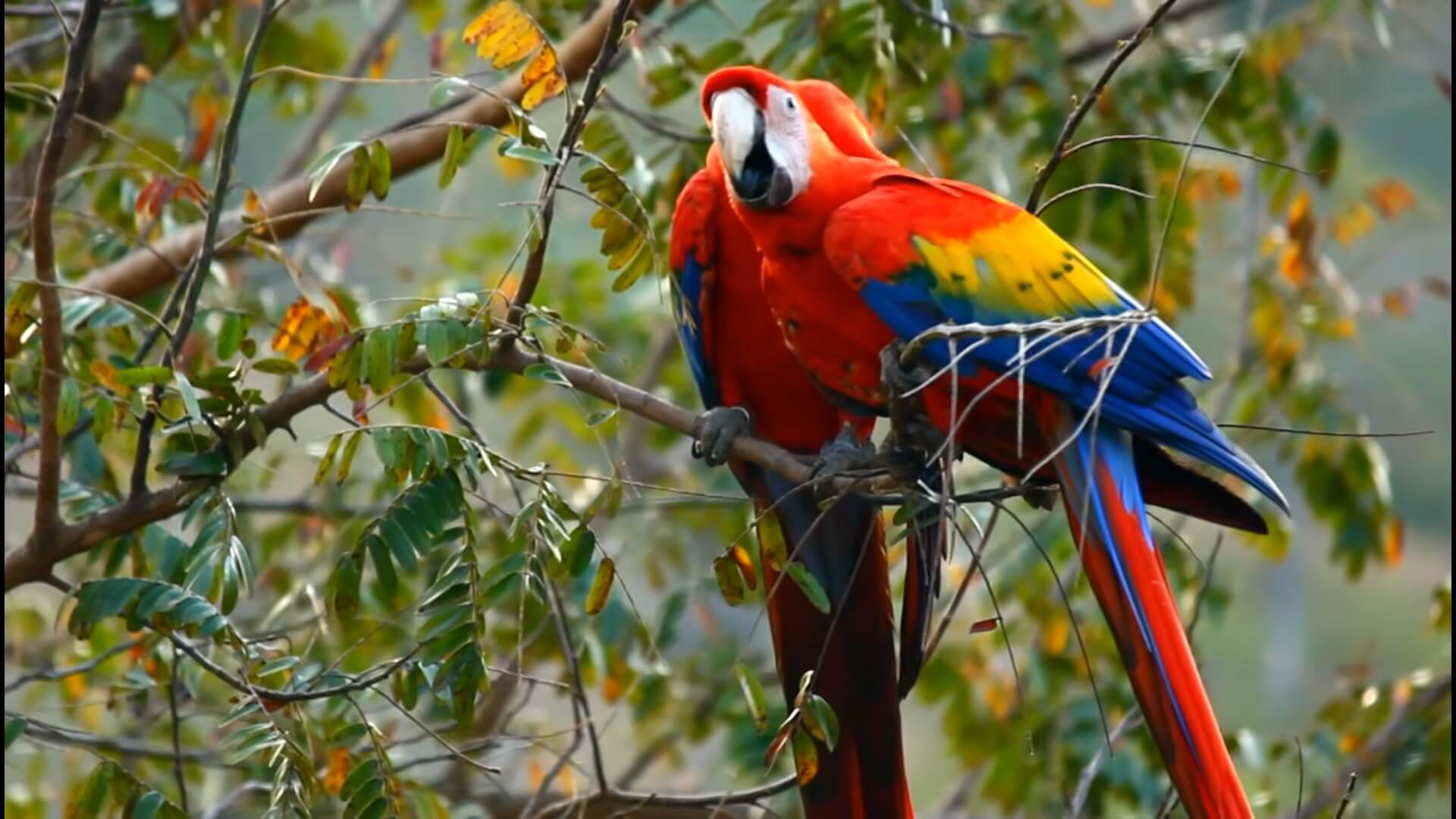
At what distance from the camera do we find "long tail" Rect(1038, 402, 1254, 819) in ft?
3.54

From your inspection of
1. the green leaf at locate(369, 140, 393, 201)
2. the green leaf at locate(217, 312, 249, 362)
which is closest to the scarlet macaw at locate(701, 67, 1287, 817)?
the green leaf at locate(369, 140, 393, 201)

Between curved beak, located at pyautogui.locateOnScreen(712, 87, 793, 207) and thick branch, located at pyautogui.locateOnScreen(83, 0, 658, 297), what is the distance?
0.31 metres

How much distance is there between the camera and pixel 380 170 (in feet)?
4.10

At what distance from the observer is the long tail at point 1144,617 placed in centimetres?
108

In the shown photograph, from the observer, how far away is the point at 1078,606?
8.54 ft

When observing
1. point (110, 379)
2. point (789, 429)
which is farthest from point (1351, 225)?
point (110, 379)

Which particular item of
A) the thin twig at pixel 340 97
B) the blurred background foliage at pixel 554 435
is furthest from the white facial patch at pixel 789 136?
the thin twig at pixel 340 97

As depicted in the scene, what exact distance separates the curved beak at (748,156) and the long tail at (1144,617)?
35 centimetres

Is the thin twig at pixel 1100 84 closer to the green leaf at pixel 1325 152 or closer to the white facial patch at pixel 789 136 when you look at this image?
the white facial patch at pixel 789 136

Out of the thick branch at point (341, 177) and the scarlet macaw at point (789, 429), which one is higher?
the thick branch at point (341, 177)

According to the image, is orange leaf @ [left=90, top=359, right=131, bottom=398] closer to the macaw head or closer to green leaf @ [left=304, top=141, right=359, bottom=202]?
green leaf @ [left=304, top=141, right=359, bottom=202]

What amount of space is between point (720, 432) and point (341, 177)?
548 mm

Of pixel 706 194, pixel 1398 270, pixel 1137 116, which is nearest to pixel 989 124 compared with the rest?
pixel 1137 116

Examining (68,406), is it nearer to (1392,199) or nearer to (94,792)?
(94,792)
